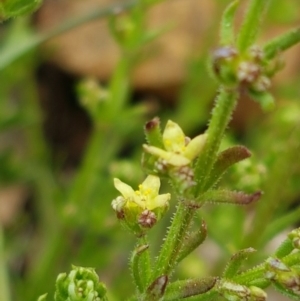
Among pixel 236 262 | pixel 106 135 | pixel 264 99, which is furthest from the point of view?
pixel 106 135

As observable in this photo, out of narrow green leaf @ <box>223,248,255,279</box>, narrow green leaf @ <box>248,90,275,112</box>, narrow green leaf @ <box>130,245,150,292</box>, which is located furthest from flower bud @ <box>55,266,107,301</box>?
narrow green leaf @ <box>248,90,275,112</box>

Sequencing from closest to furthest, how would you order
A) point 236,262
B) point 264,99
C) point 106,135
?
point 264,99, point 236,262, point 106,135

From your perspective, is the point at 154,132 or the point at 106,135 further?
the point at 106,135

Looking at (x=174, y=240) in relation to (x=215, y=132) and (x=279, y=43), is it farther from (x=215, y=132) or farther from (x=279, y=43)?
(x=279, y=43)

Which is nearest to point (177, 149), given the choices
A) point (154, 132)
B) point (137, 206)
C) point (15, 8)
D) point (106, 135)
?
point (154, 132)

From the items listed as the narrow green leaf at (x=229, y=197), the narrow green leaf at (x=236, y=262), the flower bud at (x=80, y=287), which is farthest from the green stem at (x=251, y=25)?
the flower bud at (x=80, y=287)

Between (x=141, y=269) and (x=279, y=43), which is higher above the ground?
(x=279, y=43)
